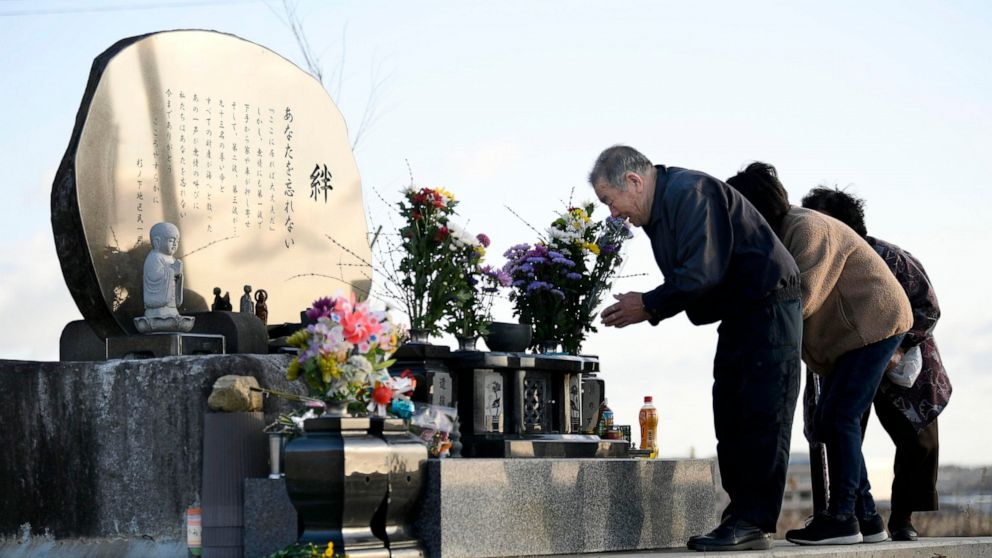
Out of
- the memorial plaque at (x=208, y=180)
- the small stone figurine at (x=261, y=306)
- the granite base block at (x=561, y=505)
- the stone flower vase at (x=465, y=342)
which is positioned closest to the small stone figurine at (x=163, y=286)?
the memorial plaque at (x=208, y=180)

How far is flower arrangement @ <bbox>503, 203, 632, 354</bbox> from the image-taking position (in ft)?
24.9

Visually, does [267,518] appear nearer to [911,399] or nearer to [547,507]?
[547,507]

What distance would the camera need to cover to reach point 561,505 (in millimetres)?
5938

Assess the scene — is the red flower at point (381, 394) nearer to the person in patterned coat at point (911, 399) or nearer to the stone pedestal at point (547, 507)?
the stone pedestal at point (547, 507)

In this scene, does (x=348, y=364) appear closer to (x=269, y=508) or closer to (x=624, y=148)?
(x=269, y=508)

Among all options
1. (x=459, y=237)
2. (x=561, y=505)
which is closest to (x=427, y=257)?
(x=459, y=237)

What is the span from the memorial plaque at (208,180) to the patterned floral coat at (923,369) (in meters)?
3.77

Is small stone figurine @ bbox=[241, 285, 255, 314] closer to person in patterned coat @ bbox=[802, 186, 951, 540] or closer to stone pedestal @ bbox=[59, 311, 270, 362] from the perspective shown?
stone pedestal @ bbox=[59, 311, 270, 362]

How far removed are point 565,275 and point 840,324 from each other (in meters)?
1.90

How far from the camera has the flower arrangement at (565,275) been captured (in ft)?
24.9

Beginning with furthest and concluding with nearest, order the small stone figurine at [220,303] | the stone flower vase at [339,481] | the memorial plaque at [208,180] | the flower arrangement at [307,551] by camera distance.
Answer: the small stone figurine at [220,303] < the memorial plaque at [208,180] < the stone flower vase at [339,481] < the flower arrangement at [307,551]

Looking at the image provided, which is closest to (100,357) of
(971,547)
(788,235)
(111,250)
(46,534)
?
(111,250)

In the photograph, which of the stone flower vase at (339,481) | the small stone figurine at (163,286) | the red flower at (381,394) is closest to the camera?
the stone flower vase at (339,481)

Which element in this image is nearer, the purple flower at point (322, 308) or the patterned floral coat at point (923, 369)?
the purple flower at point (322, 308)
